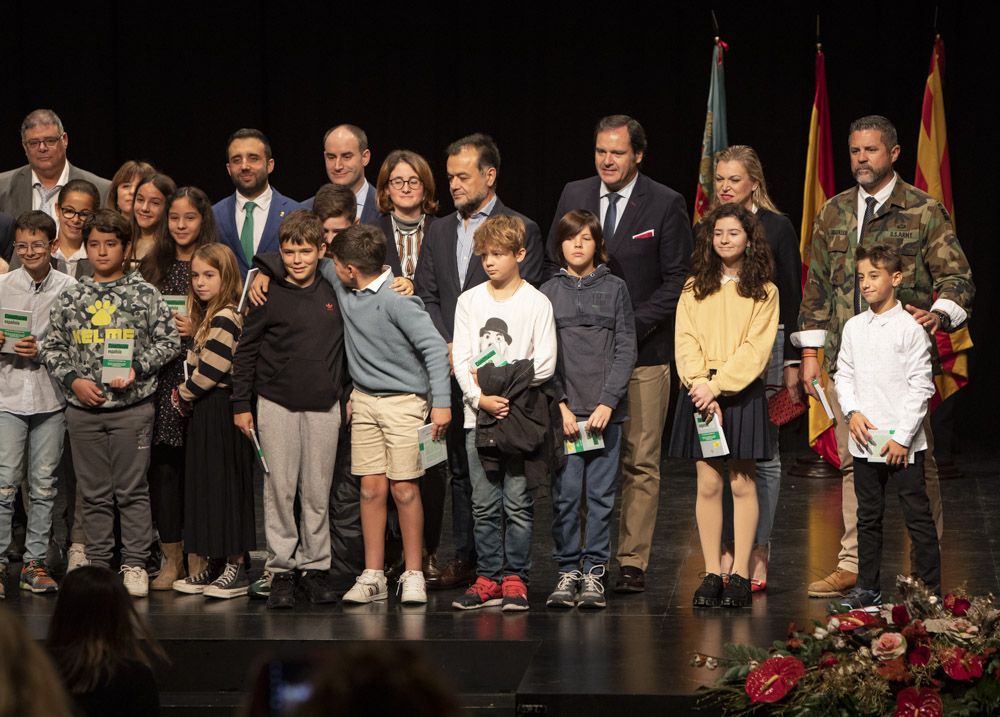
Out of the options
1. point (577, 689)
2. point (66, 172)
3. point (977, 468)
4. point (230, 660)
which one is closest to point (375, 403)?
point (230, 660)

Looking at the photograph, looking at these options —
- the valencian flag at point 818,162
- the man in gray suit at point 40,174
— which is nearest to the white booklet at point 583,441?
the man in gray suit at point 40,174

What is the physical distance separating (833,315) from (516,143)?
401 centimetres

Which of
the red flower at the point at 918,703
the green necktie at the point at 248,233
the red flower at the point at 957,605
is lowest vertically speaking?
the red flower at the point at 918,703

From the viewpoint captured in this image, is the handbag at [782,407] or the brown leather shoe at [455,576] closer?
the handbag at [782,407]

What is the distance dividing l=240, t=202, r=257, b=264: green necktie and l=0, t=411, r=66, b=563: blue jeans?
916mm

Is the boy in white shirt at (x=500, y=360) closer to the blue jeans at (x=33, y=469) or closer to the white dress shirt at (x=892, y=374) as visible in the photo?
the white dress shirt at (x=892, y=374)

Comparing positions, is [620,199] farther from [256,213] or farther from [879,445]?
[256,213]

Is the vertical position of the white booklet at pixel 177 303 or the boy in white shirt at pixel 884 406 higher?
the white booklet at pixel 177 303

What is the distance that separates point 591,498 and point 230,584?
1.27 metres

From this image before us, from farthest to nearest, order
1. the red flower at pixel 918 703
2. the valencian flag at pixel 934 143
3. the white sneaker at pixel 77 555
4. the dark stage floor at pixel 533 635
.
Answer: the valencian flag at pixel 934 143
the white sneaker at pixel 77 555
the dark stage floor at pixel 533 635
the red flower at pixel 918 703

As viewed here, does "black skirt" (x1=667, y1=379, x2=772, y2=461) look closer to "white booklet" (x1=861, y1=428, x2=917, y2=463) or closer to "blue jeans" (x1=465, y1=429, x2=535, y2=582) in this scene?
"white booklet" (x1=861, y1=428, x2=917, y2=463)

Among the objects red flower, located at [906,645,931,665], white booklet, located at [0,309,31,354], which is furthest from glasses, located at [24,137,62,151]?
red flower, located at [906,645,931,665]

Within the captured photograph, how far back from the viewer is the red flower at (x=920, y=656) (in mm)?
3719

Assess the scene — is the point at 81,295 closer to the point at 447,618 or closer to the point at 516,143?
the point at 447,618
